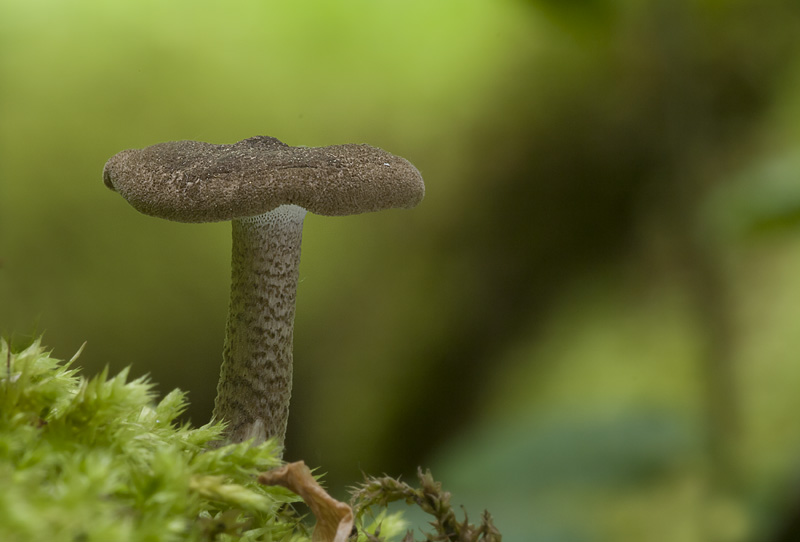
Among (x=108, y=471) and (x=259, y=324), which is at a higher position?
(x=259, y=324)

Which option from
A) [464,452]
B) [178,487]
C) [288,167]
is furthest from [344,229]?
[178,487]

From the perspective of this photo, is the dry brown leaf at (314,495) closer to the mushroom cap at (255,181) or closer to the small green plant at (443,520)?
the small green plant at (443,520)

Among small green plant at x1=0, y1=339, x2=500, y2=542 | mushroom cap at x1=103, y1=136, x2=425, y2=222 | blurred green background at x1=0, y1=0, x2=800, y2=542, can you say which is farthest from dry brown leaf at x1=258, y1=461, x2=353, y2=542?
blurred green background at x1=0, y1=0, x2=800, y2=542

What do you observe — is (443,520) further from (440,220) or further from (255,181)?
(440,220)

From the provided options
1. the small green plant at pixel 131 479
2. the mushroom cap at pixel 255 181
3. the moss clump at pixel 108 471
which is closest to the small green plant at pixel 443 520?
the small green plant at pixel 131 479

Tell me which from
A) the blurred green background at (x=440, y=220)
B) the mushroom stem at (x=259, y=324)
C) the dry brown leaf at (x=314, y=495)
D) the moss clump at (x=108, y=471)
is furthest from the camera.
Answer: the blurred green background at (x=440, y=220)

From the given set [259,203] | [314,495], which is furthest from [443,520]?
[259,203]
